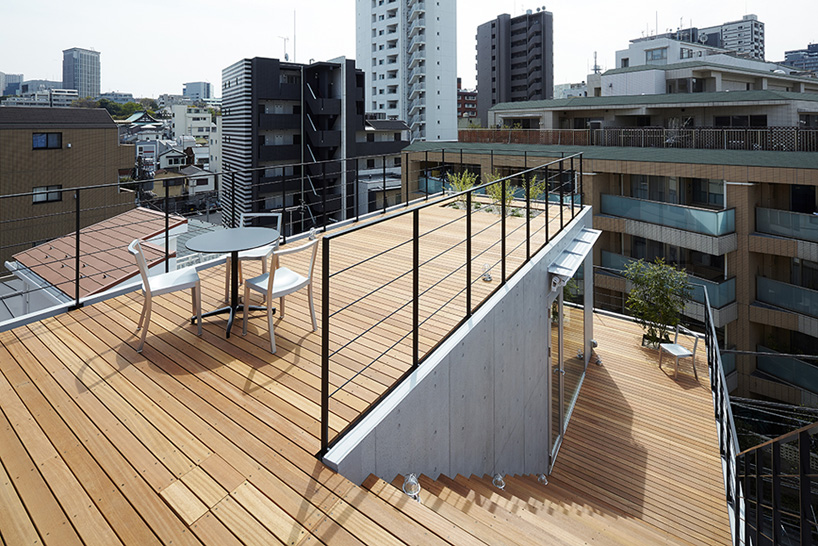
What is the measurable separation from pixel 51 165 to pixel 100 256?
18.1 m

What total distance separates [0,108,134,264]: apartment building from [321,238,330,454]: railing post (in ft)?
66.4

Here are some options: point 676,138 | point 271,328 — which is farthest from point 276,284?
point 676,138

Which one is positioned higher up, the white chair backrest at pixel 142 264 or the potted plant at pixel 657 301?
the white chair backrest at pixel 142 264

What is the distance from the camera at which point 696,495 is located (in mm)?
5254

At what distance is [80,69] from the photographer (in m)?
130

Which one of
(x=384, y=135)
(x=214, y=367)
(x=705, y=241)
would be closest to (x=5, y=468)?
(x=214, y=367)

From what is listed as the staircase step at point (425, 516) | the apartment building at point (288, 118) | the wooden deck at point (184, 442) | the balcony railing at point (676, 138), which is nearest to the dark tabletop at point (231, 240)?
the wooden deck at point (184, 442)

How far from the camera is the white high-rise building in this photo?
46500 millimetres

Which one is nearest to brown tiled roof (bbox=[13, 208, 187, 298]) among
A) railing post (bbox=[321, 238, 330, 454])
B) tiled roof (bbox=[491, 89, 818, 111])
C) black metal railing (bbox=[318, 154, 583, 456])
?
black metal railing (bbox=[318, 154, 583, 456])

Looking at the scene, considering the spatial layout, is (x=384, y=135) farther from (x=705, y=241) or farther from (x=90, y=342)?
(x=90, y=342)

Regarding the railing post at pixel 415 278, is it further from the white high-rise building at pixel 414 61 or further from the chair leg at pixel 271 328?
the white high-rise building at pixel 414 61

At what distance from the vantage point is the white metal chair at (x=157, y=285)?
352cm

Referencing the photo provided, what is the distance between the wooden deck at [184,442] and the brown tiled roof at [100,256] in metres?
2.62

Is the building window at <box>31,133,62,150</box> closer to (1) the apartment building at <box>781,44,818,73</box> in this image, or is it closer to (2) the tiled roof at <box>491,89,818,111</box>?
(2) the tiled roof at <box>491,89,818,111</box>
